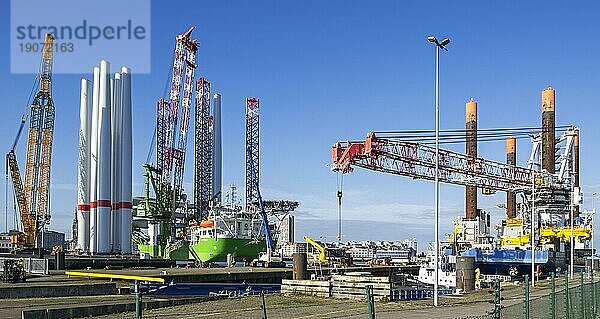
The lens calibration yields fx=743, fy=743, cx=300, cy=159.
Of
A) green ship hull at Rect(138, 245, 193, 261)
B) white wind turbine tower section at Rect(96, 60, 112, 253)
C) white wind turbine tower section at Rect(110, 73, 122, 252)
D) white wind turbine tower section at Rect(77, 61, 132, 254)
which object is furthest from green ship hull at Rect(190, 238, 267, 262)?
white wind turbine tower section at Rect(96, 60, 112, 253)

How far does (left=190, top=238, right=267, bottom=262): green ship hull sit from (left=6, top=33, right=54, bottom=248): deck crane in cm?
2174

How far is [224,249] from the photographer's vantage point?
10338 centimetres

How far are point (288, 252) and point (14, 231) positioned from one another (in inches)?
1791

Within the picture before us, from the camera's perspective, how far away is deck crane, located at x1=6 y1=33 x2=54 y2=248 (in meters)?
98.9

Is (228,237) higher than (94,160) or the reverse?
the reverse

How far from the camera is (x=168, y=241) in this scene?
4926 inches

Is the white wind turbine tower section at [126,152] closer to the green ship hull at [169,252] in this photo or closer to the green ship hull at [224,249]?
the green ship hull at [224,249]

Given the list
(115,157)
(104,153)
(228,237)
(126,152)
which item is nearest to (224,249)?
(228,237)

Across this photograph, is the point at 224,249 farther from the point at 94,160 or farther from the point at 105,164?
the point at 94,160

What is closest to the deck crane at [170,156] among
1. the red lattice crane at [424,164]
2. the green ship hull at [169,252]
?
the green ship hull at [169,252]

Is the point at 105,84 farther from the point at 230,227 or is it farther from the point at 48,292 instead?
the point at 48,292

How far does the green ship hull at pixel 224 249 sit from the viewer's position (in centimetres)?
10331

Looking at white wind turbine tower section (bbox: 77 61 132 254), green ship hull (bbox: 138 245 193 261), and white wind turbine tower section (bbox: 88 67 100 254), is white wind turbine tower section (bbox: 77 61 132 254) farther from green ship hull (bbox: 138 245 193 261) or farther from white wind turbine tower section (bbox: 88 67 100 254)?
green ship hull (bbox: 138 245 193 261)

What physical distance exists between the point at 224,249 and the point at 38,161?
27.6m
